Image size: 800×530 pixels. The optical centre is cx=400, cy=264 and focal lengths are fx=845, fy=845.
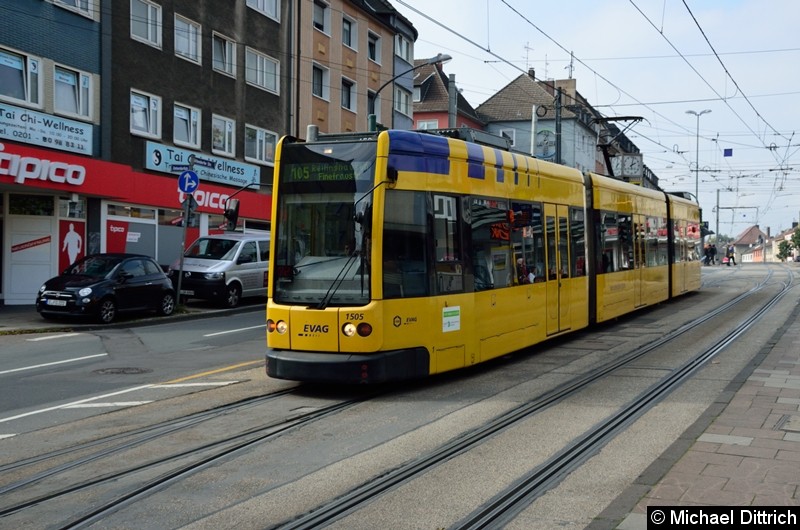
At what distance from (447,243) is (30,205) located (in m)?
16.0

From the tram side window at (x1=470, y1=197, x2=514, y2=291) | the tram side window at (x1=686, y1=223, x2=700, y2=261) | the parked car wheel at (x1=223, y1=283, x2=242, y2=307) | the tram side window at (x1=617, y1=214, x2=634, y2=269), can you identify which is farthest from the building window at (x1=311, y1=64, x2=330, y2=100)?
the tram side window at (x1=470, y1=197, x2=514, y2=291)

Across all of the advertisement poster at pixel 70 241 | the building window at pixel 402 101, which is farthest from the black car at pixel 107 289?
the building window at pixel 402 101

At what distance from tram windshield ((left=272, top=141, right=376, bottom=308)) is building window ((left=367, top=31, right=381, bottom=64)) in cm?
3149

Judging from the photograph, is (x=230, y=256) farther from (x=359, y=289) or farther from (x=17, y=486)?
(x=17, y=486)

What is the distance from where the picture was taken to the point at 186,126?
2762cm

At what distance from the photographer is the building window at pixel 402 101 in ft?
142

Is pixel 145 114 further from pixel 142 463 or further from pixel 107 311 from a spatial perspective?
pixel 142 463

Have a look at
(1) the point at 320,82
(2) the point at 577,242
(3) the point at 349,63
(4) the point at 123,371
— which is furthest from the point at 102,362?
(3) the point at 349,63

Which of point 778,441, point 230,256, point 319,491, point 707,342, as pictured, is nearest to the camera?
point 319,491

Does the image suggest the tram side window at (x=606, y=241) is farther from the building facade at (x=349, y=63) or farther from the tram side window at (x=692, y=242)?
the building facade at (x=349, y=63)

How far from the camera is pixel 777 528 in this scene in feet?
15.5

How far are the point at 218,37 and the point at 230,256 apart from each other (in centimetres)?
961

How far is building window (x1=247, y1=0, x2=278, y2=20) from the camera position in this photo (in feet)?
101

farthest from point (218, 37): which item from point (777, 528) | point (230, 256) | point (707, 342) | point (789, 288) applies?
point (777, 528)
